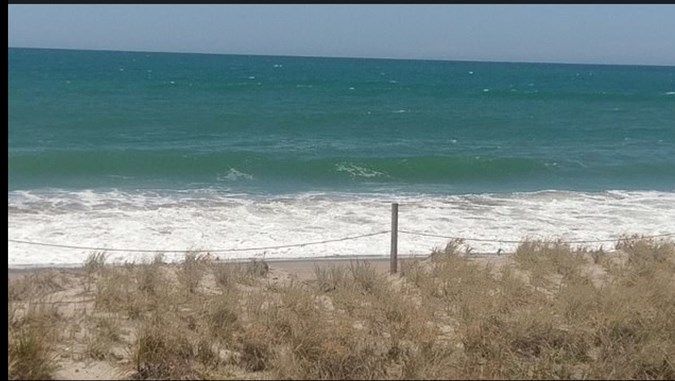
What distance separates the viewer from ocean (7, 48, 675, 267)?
514 inches

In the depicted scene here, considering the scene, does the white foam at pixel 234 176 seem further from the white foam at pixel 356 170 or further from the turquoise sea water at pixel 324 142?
the white foam at pixel 356 170

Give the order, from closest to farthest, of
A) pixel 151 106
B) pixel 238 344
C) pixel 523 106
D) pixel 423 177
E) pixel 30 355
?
pixel 30 355, pixel 238 344, pixel 423 177, pixel 151 106, pixel 523 106

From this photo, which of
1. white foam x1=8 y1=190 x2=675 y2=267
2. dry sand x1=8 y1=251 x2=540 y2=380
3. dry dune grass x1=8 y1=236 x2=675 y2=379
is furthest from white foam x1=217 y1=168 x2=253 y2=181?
dry dune grass x1=8 y1=236 x2=675 y2=379

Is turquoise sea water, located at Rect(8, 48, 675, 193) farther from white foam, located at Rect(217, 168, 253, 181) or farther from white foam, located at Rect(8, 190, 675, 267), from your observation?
white foam, located at Rect(8, 190, 675, 267)

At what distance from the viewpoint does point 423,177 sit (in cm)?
2188

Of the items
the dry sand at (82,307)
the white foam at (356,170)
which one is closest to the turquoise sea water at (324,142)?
the white foam at (356,170)

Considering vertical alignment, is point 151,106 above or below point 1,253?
above

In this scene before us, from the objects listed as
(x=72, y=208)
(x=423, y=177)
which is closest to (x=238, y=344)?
(x=72, y=208)

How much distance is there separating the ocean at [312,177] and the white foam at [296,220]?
0.04 m

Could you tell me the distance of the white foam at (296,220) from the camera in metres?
12.3

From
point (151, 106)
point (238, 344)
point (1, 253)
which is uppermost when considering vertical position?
point (151, 106)

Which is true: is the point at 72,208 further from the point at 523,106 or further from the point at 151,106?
the point at 523,106

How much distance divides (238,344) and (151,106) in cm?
3850

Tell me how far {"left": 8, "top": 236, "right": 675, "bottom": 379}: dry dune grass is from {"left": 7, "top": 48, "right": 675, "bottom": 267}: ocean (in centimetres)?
355
